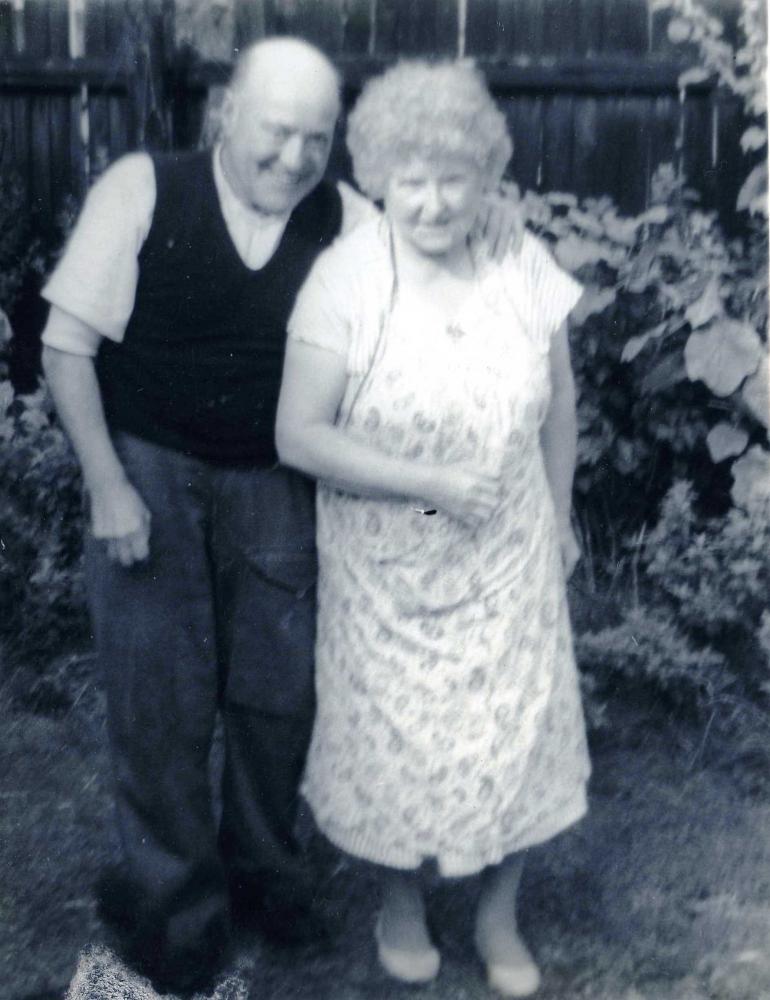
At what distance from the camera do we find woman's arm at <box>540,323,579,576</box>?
2357 millimetres

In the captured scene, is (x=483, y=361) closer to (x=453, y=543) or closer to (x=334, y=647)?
(x=453, y=543)

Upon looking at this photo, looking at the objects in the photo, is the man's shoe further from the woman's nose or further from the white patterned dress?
the woman's nose

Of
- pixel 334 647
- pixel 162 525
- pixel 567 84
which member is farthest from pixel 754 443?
pixel 162 525

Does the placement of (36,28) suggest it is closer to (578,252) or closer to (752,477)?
(578,252)

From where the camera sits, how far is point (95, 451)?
230 cm

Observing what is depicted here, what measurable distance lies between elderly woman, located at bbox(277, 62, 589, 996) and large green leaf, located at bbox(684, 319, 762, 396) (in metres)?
0.93

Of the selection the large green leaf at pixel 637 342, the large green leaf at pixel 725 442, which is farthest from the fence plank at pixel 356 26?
the large green leaf at pixel 725 442

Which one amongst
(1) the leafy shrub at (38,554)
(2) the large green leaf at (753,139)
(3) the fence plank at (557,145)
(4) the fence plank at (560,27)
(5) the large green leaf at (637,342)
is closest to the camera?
(4) the fence plank at (560,27)

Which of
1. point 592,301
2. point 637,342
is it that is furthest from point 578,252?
point 637,342

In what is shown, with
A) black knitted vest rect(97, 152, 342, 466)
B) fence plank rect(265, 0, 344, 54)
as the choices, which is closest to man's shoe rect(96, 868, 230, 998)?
black knitted vest rect(97, 152, 342, 466)

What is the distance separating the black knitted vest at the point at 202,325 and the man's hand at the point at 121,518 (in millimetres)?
114

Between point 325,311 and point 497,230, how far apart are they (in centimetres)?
36

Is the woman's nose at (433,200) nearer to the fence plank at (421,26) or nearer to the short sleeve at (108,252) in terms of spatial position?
the fence plank at (421,26)

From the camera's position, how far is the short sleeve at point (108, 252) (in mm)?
2215
